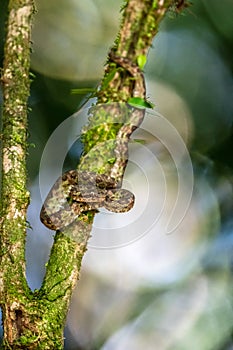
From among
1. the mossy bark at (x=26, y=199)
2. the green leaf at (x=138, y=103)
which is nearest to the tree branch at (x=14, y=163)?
the mossy bark at (x=26, y=199)

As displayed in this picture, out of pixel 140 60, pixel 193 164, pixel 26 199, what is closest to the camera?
pixel 140 60

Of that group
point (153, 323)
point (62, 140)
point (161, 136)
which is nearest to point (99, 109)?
point (62, 140)

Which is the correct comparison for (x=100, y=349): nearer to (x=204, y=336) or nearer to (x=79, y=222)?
(x=204, y=336)

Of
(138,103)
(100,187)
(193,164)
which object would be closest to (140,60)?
(138,103)

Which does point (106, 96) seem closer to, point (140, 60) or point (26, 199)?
point (140, 60)

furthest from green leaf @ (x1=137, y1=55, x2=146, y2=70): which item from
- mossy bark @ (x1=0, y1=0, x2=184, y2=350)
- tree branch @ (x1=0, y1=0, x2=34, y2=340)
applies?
tree branch @ (x1=0, y1=0, x2=34, y2=340)
